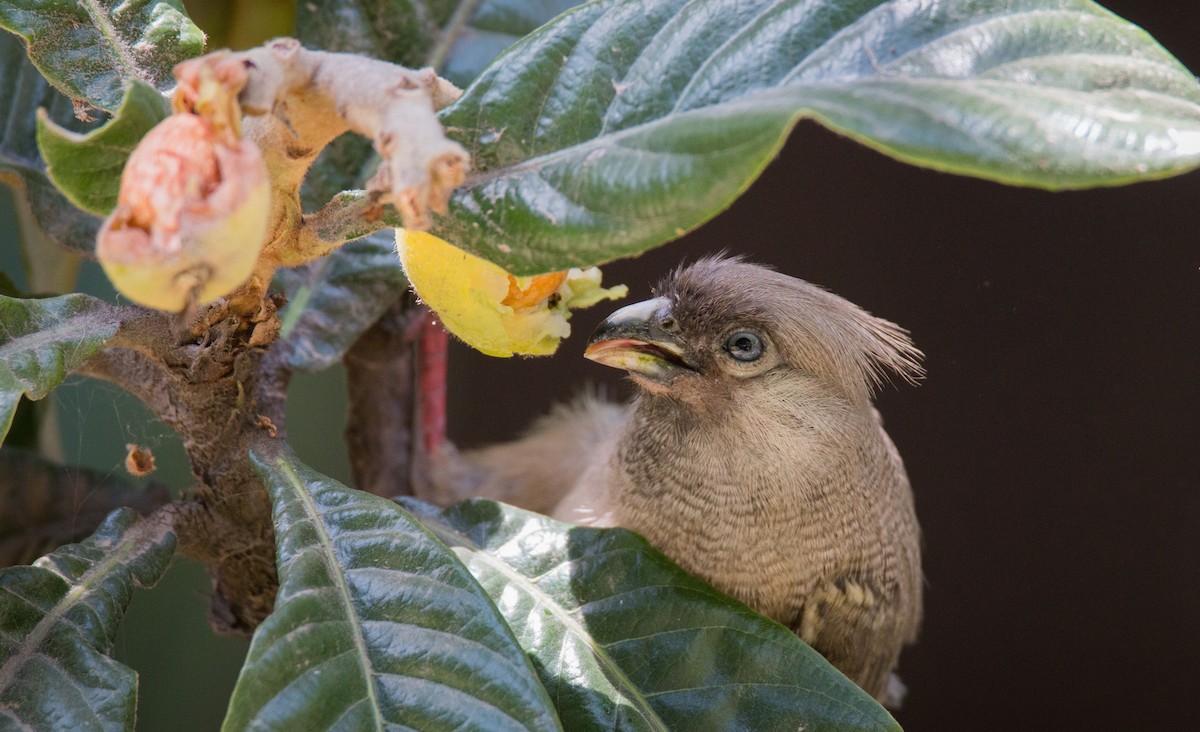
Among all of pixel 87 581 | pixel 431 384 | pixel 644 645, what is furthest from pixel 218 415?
pixel 431 384

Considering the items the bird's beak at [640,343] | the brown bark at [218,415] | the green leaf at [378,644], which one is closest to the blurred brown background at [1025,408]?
the bird's beak at [640,343]

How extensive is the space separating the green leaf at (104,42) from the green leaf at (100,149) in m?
0.21

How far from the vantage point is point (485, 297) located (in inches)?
36.6

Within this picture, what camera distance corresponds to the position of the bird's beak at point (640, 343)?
1.28 m

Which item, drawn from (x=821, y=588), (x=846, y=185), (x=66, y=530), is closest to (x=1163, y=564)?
(x=821, y=588)

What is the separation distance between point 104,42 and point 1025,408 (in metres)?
1.34

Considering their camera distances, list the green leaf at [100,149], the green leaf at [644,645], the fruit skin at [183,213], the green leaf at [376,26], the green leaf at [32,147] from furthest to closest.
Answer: the green leaf at [376,26], the green leaf at [32,147], the green leaf at [644,645], the green leaf at [100,149], the fruit skin at [183,213]

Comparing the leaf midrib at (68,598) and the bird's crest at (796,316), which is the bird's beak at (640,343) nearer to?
the bird's crest at (796,316)

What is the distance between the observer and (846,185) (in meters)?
1.70

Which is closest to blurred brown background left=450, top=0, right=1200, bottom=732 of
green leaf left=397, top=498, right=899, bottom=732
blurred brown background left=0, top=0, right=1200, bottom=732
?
blurred brown background left=0, top=0, right=1200, bottom=732

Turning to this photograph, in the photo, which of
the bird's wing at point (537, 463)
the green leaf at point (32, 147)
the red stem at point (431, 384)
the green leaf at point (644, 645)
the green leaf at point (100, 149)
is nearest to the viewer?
the green leaf at point (100, 149)

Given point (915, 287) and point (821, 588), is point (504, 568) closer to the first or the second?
point (821, 588)

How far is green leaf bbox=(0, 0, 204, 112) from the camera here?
3.09 feet

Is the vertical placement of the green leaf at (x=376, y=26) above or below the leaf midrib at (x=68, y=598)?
above
